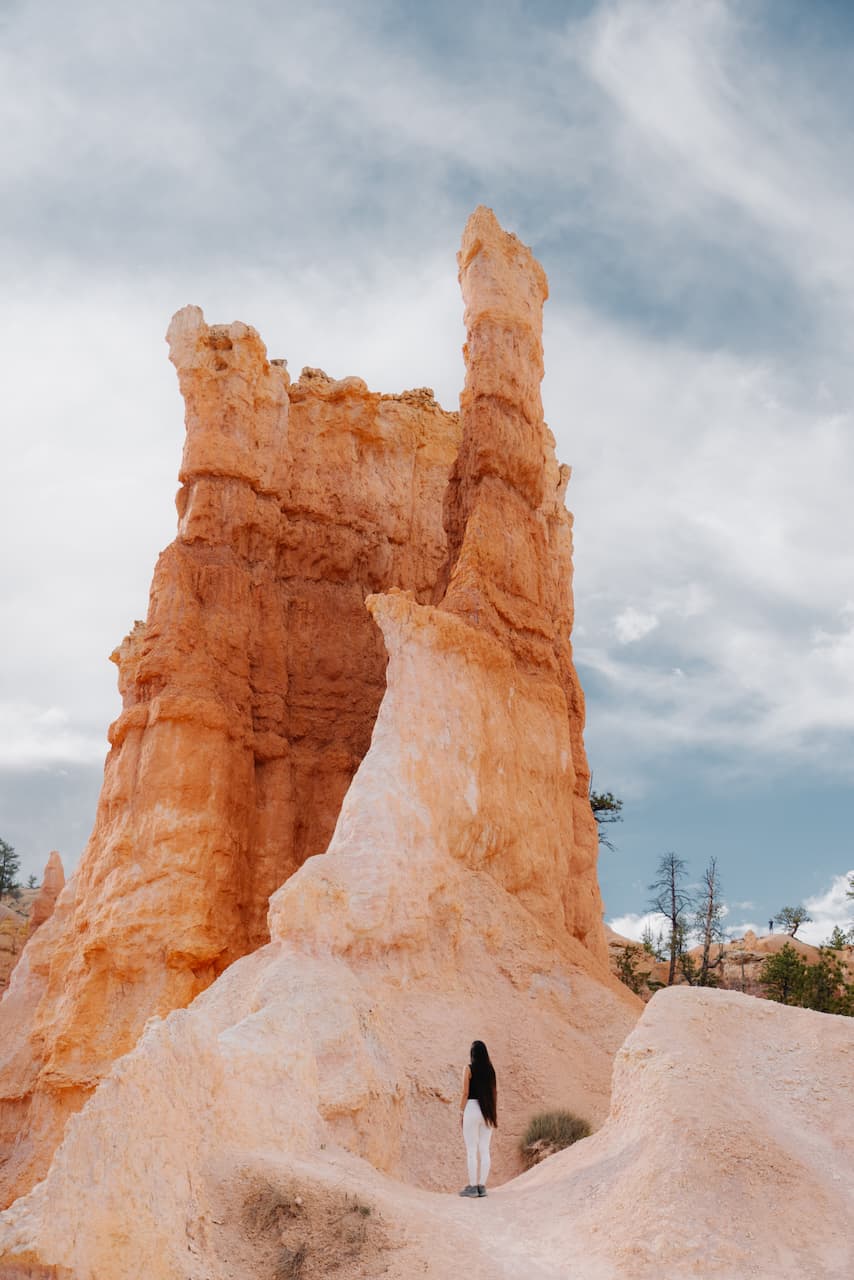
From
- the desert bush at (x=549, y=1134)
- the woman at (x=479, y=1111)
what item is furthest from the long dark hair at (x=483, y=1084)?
the desert bush at (x=549, y=1134)

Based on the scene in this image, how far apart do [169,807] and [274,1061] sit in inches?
438

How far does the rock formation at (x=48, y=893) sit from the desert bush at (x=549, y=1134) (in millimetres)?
19163

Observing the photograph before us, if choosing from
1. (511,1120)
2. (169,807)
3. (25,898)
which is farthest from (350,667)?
(25,898)

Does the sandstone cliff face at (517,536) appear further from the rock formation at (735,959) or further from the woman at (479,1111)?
the rock formation at (735,959)

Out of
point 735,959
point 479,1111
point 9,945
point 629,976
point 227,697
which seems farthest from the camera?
point 735,959

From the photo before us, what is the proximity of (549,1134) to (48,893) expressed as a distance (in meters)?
20.4

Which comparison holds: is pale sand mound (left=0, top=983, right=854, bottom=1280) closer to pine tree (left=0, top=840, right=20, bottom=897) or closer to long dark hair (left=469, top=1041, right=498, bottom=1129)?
long dark hair (left=469, top=1041, right=498, bottom=1129)

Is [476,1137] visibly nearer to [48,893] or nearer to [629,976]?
[48,893]

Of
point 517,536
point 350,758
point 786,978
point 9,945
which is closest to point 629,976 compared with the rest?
point 786,978

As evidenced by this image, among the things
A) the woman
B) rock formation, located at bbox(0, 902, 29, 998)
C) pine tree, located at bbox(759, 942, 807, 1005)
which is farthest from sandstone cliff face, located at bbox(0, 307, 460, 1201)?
pine tree, located at bbox(759, 942, 807, 1005)

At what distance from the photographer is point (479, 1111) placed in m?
10.7

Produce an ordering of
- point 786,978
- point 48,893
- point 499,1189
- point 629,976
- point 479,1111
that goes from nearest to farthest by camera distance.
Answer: point 499,1189 → point 479,1111 → point 48,893 → point 786,978 → point 629,976

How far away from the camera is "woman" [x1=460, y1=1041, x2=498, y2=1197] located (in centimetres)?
1054

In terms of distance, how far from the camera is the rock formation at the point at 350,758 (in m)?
14.9
